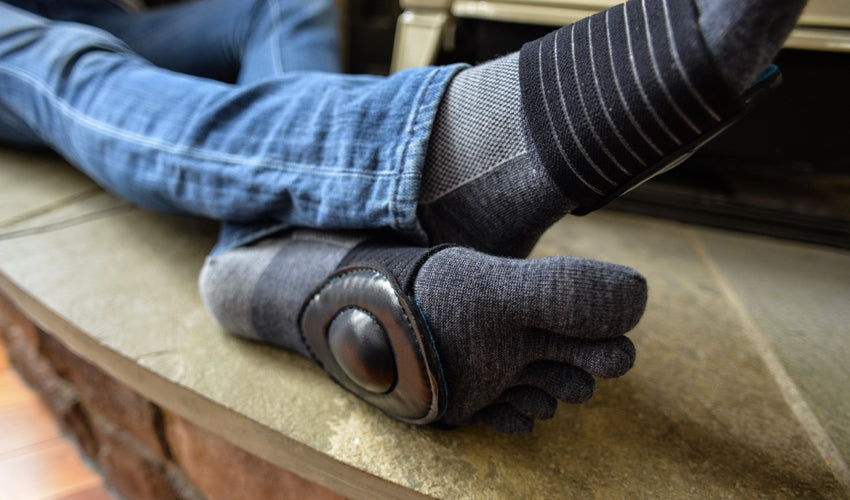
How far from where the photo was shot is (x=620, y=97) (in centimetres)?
29

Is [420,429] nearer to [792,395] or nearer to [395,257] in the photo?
[395,257]

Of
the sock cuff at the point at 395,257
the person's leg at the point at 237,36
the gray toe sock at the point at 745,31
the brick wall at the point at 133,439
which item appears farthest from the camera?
the person's leg at the point at 237,36

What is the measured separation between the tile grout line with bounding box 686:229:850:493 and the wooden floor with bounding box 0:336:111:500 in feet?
2.82

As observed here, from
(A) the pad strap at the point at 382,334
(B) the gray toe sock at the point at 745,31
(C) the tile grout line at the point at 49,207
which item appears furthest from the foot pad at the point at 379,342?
(C) the tile grout line at the point at 49,207

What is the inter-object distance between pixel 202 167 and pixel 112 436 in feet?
1.44

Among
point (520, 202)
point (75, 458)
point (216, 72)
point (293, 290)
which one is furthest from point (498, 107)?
point (75, 458)

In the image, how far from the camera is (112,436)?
2.08ft

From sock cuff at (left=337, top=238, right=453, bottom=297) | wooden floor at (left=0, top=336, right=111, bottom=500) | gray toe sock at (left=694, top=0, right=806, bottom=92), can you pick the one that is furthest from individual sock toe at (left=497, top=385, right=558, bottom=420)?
wooden floor at (left=0, top=336, right=111, bottom=500)

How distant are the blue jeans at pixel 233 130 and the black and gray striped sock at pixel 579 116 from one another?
32mm

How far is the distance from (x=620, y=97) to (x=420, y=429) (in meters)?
0.29

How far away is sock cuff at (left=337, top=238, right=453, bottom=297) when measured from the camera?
13.6 inches

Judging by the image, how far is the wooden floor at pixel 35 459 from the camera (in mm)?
651

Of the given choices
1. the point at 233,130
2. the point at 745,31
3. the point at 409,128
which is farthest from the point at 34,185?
the point at 745,31

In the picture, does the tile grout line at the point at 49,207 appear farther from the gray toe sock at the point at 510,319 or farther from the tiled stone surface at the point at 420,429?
the gray toe sock at the point at 510,319
